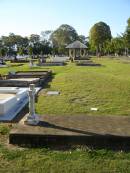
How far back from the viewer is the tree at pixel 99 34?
81.9 meters

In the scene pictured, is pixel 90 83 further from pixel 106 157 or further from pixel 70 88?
pixel 106 157

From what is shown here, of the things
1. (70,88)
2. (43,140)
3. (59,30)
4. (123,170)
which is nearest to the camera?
(123,170)

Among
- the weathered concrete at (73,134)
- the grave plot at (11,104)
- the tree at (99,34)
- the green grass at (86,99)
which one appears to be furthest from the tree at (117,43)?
the weathered concrete at (73,134)

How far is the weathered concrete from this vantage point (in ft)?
20.1

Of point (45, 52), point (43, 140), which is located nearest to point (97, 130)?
point (43, 140)

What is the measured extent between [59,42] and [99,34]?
52.0ft

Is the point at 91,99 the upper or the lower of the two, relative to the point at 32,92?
lower

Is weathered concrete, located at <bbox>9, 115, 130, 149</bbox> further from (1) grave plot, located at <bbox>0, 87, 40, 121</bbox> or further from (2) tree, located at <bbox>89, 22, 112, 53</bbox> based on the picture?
(2) tree, located at <bbox>89, 22, 112, 53</bbox>

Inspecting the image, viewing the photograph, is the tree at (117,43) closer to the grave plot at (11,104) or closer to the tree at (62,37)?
the tree at (62,37)

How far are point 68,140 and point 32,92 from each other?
1.64m

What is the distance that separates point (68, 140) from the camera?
614cm

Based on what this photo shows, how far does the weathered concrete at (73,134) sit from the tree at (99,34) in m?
76.6

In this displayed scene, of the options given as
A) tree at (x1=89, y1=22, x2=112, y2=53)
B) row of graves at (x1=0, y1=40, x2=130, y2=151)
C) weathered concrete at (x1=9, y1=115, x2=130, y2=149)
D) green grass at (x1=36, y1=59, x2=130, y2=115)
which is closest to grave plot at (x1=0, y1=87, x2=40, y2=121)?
green grass at (x1=36, y1=59, x2=130, y2=115)

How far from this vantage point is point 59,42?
309 ft
